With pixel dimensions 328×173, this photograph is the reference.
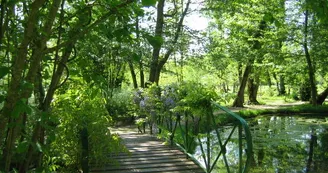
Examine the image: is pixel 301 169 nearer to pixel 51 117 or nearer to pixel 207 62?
pixel 51 117

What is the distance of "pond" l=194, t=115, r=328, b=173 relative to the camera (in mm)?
6276

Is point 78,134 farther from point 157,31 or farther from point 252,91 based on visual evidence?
point 252,91

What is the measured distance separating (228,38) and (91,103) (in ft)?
52.3

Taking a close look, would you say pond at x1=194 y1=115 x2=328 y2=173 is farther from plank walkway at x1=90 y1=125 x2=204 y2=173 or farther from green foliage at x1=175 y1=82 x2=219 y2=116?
green foliage at x1=175 y1=82 x2=219 y2=116

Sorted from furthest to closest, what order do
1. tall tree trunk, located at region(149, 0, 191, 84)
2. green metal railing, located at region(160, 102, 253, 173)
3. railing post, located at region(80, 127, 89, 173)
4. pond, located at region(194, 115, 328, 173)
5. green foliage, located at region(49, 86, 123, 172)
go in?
tall tree trunk, located at region(149, 0, 191, 84) → pond, located at region(194, 115, 328, 173) → green foliage, located at region(49, 86, 123, 172) → railing post, located at region(80, 127, 89, 173) → green metal railing, located at region(160, 102, 253, 173)

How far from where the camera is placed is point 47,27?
1281 mm

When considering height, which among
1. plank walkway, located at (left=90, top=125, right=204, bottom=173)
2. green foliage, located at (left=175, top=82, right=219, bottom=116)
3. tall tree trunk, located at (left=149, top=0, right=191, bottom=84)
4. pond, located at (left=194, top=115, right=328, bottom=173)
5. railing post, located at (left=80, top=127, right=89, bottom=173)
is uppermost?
tall tree trunk, located at (left=149, top=0, right=191, bottom=84)

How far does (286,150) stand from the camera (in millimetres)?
7934

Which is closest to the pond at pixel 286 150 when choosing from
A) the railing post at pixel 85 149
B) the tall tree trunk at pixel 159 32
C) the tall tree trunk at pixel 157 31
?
the railing post at pixel 85 149

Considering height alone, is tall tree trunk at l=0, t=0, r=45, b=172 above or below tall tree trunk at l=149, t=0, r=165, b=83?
below

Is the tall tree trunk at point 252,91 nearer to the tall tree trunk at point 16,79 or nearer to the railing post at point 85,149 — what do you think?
the railing post at point 85,149

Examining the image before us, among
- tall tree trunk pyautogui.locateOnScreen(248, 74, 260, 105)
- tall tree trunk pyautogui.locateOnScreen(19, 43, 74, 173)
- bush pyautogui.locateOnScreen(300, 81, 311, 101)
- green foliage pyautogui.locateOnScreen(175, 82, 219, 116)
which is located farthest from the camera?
bush pyautogui.locateOnScreen(300, 81, 311, 101)

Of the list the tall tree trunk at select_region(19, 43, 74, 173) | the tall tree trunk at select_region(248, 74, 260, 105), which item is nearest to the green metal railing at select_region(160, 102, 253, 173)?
the tall tree trunk at select_region(19, 43, 74, 173)

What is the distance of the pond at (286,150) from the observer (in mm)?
6276
